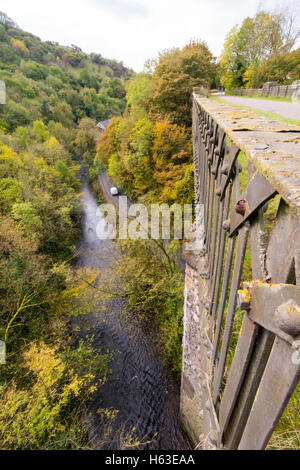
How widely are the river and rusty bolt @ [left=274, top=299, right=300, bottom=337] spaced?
832 centimetres

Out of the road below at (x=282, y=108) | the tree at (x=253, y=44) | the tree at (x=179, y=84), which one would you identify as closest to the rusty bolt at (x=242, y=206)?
the road below at (x=282, y=108)

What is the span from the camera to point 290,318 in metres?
0.63

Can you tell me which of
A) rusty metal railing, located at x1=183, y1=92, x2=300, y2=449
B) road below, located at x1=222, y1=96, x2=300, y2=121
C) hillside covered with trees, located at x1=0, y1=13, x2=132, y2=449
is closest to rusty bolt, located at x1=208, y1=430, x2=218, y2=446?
rusty metal railing, located at x1=183, y1=92, x2=300, y2=449

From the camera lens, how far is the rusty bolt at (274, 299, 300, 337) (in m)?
0.62

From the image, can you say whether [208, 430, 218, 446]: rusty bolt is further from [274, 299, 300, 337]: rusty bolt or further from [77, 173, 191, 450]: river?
[77, 173, 191, 450]: river

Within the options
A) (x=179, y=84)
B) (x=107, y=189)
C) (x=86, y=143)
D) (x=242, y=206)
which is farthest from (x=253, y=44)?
(x=242, y=206)

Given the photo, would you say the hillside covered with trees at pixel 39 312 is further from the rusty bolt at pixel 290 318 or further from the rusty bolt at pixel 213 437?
the rusty bolt at pixel 290 318

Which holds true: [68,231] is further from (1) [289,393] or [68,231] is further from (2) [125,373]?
(1) [289,393]

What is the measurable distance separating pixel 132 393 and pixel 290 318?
10.4 metres

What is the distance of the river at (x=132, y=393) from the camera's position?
297 inches

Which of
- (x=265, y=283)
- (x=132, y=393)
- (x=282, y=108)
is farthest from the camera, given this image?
(x=132, y=393)

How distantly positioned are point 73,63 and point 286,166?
332 feet

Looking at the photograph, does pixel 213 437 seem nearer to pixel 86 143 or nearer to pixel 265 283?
pixel 265 283
